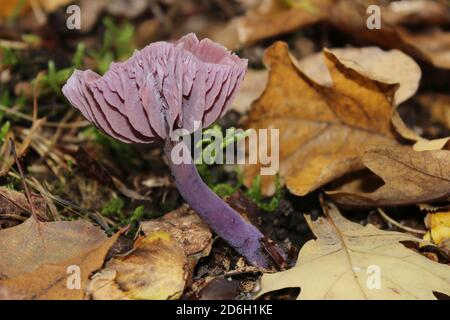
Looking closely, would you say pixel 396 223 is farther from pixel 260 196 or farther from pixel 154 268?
pixel 154 268

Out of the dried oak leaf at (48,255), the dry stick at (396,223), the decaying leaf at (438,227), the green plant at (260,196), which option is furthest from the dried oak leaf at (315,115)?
the dried oak leaf at (48,255)

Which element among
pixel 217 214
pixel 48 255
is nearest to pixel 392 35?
pixel 217 214

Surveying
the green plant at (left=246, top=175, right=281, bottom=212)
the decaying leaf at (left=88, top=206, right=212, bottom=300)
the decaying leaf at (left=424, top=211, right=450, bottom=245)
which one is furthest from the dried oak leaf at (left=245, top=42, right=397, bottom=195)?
the decaying leaf at (left=88, top=206, right=212, bottom=300)

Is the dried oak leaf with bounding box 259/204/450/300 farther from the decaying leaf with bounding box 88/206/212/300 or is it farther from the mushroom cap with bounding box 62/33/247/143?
the mushroom cap with bounding box 62/33/247/143

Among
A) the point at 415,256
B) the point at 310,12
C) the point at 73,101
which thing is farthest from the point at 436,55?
the point at 73,101

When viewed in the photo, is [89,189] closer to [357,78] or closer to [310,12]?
[357,78]
